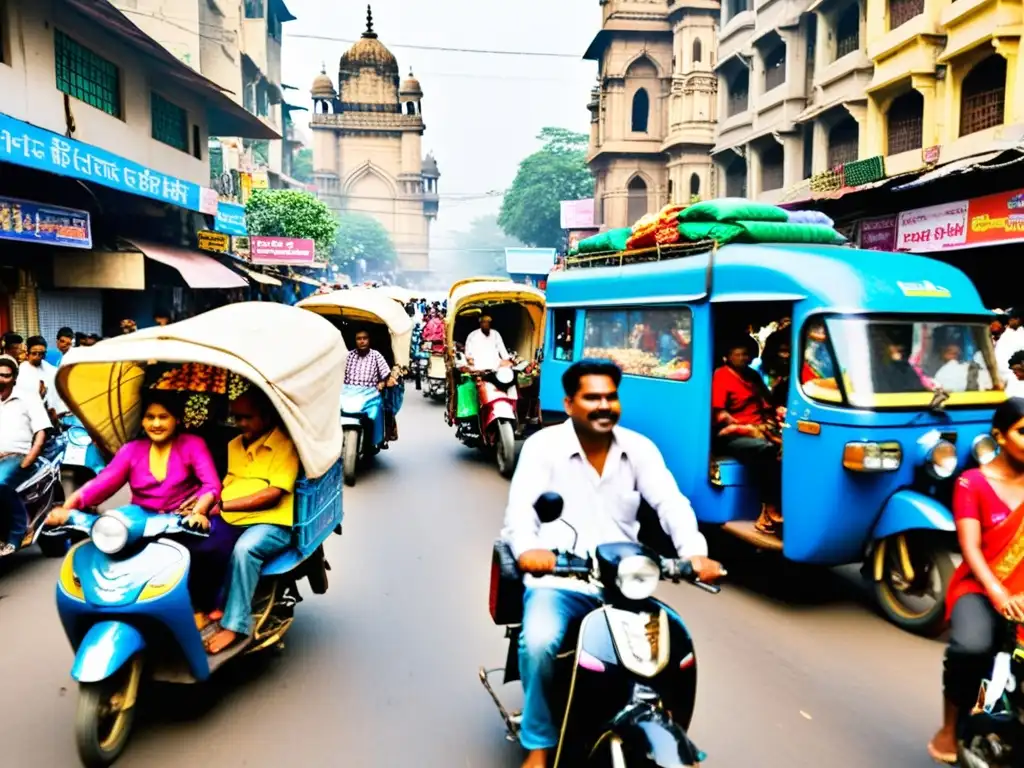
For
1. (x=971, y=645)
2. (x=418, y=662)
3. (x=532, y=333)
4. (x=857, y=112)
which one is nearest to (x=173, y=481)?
(x=418, y=662)

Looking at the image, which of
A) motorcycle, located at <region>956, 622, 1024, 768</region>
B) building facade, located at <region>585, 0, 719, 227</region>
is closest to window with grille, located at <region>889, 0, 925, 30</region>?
motorcycle, located at <region>956, 622, 1024, 768</region>

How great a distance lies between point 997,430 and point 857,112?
1733 cm

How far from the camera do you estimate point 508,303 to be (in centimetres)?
1224

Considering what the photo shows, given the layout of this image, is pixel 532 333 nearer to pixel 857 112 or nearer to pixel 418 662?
pixel 418 662

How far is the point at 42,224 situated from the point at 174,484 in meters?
10.6

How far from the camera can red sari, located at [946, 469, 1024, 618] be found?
287 centimetres

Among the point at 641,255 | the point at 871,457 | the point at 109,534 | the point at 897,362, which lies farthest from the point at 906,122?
the point at 109,534

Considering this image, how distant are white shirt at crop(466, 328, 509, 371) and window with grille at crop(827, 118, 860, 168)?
1244 cm

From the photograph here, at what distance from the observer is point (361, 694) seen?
155 inches

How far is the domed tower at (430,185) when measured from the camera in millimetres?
85938

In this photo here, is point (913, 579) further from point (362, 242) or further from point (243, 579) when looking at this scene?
point (362, 242)

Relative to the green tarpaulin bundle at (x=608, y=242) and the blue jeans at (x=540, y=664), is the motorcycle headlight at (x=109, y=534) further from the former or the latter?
the green tarpaulin bundle at (x=608, y=242)

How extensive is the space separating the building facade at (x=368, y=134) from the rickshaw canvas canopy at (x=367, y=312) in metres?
70.6

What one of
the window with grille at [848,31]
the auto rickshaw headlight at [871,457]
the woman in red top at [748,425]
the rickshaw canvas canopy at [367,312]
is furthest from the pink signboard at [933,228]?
the auto rickshaw headlight at [871,457]
